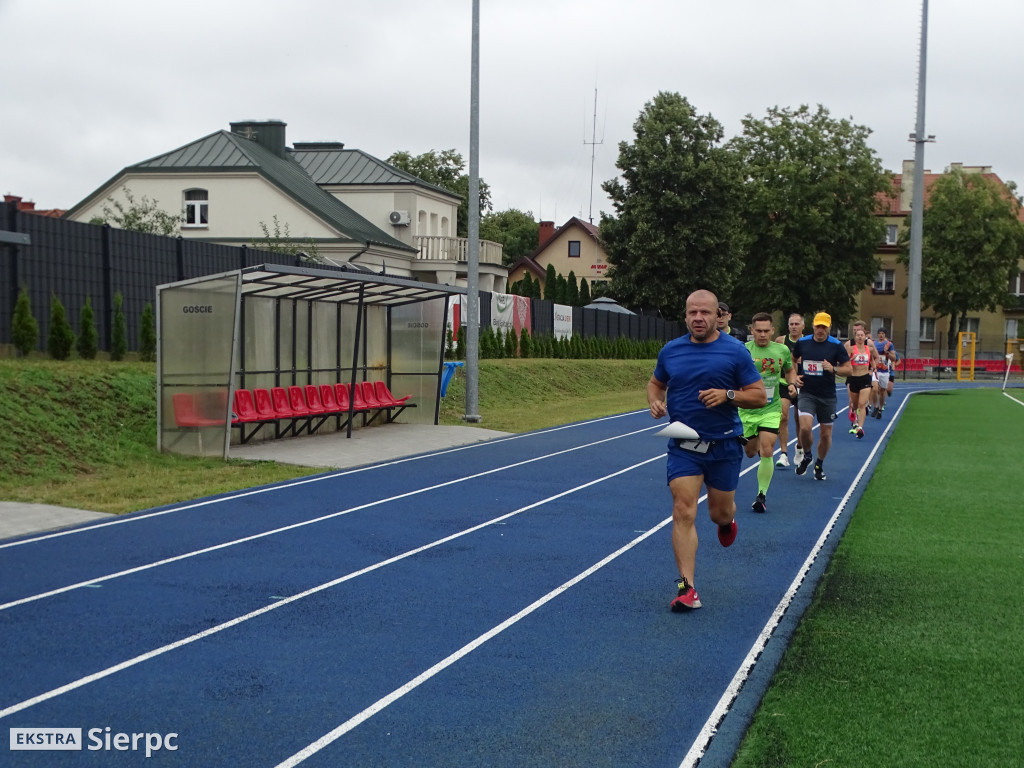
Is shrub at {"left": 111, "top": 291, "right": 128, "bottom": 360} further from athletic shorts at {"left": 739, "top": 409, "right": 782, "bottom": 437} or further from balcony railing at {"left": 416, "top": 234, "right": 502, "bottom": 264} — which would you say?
balcony railing at {"left": 416, "top": 234, "right": 502, "bottom": 264}

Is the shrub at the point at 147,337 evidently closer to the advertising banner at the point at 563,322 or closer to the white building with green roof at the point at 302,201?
the white building with green roof at the point at 302,201

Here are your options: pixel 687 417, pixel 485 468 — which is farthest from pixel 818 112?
Answer: pixel 687 417

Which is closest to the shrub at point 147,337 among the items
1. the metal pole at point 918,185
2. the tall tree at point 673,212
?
the metal pole at point 918,185

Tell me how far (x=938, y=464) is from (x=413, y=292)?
32.0ft

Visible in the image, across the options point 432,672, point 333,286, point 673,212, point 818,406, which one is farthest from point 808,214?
point 432,672

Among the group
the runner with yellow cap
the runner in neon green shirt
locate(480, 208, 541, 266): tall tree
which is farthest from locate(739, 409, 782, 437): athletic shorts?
locate(480, 208, 541, 266): tall tree

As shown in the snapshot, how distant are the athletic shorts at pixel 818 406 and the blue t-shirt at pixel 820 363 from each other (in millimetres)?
59

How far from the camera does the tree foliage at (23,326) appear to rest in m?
17.5

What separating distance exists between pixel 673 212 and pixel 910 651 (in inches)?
2090

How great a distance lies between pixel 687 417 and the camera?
24.7 ft

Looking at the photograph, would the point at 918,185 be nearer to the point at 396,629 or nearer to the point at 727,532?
the point at 727,532

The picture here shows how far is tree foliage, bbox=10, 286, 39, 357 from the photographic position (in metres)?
17.5

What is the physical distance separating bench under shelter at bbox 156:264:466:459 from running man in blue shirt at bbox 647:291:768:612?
895 cm

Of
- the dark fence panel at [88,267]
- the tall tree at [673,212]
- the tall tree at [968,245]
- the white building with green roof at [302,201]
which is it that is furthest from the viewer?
the tall tree at [968,245]
